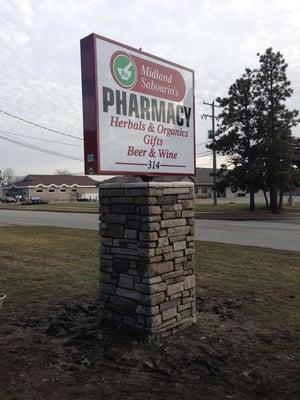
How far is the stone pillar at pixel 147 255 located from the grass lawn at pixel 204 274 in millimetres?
1266

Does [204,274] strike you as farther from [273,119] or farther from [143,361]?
[273,119]

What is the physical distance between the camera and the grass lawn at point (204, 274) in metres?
6.59

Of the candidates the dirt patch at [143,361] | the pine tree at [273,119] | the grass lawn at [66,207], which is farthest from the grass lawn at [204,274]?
the grass lawn at [66,207]

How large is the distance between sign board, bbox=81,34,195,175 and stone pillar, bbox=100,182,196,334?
386 mm

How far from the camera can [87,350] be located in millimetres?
4500

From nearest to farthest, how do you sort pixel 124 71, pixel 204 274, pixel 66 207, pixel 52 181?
pixel 124 71, pixel 204 274, pixel 66 207, pixel 52 181

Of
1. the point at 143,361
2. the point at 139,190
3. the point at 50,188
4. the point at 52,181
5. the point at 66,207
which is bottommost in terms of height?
the point at 143,361

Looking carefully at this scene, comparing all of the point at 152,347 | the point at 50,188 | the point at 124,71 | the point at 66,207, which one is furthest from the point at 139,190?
the point at 50,188

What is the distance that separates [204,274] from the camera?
27.6 feet

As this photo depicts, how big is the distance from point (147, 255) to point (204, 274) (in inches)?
155

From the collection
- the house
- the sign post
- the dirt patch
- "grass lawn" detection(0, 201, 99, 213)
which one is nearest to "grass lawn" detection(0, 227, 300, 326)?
the dirt patch

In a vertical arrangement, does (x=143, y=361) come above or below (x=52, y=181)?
below

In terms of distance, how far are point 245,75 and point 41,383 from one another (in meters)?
32.4

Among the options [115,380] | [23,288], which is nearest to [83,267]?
[23,288]
